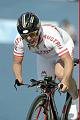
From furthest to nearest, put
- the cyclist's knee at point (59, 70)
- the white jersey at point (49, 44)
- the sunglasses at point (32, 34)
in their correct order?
the cyclist's knee at point (59, 70) → the white jersey at point (49, 44) → the sunglasses at point (32, 34)

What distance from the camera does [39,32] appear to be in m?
4.98

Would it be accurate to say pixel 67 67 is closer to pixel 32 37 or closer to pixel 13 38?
pixel 32 37

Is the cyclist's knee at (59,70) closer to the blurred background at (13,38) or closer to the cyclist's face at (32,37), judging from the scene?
the cyclist's face at (32,37)

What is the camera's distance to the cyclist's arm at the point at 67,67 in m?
4.93

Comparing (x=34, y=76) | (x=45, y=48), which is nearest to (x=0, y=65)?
(x=34, y=76)

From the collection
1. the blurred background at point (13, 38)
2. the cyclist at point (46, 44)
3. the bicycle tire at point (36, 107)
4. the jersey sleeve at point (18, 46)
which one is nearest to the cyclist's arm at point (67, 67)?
the cyclist at point (46, 44)

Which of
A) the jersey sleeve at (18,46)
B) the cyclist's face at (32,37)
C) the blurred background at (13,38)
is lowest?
the blurred background at (13,38)

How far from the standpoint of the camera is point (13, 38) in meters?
9.77

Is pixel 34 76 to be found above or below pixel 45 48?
below

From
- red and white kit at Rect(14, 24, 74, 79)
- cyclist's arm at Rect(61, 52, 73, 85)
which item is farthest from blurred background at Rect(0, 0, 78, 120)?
cyclist's arm at Rect(61, 52, 73, 85)

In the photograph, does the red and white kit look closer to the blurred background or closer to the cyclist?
the cyclist

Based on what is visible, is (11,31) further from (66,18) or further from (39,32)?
(39,32)

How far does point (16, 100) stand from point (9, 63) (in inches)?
60.7

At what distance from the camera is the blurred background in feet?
22.1
